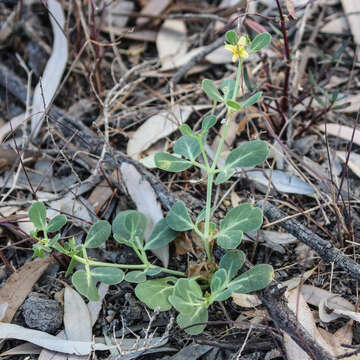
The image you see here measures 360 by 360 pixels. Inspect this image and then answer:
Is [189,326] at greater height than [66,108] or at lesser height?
lesser

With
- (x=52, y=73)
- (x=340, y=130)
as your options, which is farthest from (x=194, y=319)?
(x=52, y=73)

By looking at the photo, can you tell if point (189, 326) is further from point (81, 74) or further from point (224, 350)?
point (81, 74)

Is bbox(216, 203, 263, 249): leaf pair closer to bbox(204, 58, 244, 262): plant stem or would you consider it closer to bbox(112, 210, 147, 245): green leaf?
bbox(204, 58, 244, 262): plant stem

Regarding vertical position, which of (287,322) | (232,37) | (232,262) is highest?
(232,37)

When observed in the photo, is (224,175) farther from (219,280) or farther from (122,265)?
(122,265)

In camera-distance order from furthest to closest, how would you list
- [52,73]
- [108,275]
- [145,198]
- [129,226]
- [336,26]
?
[336,26] → [52,73] → [145,198] → [129,226] → [108,275]

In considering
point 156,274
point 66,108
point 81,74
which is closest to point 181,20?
point 81,74
